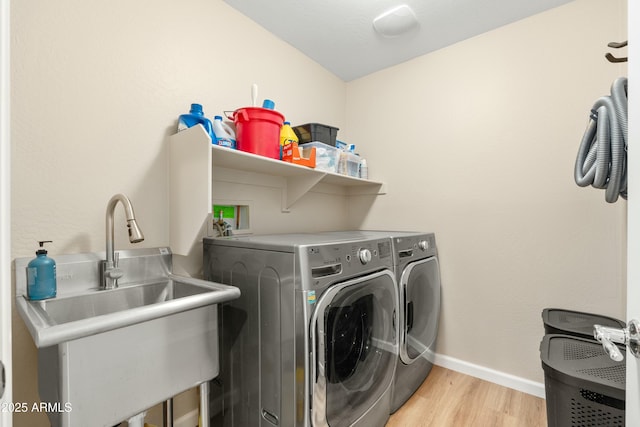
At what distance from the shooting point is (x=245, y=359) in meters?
1.35

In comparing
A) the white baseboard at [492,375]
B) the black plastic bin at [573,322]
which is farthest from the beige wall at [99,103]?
the black plastic bin at [573,322]

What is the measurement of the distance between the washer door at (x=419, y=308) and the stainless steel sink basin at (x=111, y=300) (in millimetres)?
1175

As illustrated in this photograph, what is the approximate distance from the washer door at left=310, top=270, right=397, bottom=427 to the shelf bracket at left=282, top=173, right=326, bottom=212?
2.85 feet

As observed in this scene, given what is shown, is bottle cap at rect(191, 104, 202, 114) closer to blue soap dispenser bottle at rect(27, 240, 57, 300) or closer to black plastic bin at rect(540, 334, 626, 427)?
blue soap dispenser bottle at rect(27, 240, 57, 300)

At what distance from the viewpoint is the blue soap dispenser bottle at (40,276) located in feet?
3.53

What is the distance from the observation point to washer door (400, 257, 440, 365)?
1767 millimetres

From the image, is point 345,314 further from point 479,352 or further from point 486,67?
point 486,67

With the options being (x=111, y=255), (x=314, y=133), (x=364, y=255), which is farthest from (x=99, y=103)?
(x=364, y=255)

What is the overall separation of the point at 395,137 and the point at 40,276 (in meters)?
2.50

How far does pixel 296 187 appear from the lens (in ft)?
7.19

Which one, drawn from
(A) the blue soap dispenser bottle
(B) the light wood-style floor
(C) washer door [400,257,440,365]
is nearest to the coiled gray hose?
(C) washer door [400,257,440,365]

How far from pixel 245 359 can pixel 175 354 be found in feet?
1.35

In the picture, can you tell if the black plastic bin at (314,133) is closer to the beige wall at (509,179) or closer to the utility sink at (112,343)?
the beige wall at (509,179)

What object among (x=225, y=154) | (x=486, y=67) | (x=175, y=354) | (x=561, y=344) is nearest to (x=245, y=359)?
(x=175, y=354)
